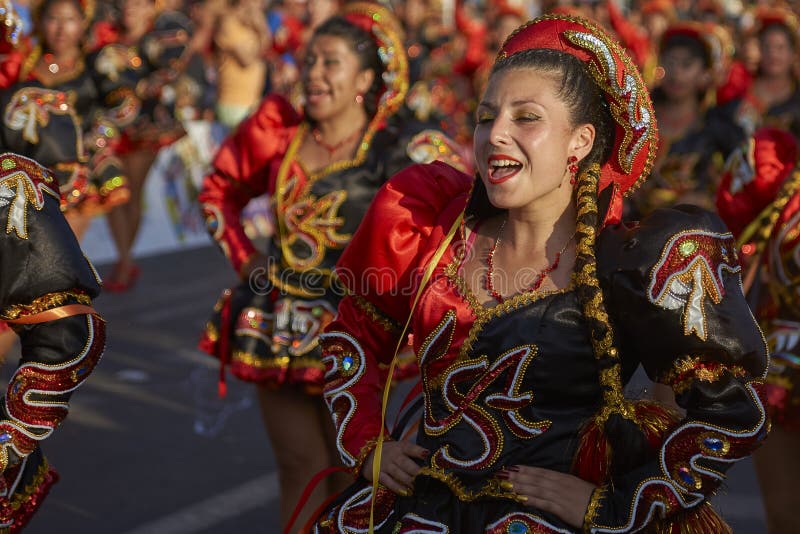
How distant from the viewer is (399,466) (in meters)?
2.65

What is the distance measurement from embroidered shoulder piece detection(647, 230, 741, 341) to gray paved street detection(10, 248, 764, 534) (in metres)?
2.72

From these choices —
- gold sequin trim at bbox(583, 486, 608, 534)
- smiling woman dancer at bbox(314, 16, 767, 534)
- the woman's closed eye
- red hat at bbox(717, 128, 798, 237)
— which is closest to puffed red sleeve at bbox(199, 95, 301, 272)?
red hat at bbox(717, 128, 798, 237)

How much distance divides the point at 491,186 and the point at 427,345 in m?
0.38

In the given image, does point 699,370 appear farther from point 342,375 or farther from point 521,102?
point 342,375

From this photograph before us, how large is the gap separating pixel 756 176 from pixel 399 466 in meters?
2.00

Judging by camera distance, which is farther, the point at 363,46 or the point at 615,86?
the point at 363,46

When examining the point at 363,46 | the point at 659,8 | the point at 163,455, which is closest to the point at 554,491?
the point at 363,46

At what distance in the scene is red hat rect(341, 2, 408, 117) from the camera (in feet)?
15.4

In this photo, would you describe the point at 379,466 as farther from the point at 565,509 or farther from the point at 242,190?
the point at 242,190

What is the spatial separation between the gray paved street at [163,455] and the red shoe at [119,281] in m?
1.17

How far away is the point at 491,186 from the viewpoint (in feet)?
8.44

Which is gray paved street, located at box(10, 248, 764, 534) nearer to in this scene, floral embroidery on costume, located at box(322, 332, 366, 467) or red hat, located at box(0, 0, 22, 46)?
red hat, located at box(0, 0, 22, 46)

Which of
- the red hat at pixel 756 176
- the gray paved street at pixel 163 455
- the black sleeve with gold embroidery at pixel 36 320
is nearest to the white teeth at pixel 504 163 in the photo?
the black sleeve with gold embroidery at pixel 36 320

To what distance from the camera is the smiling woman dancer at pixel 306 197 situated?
4316mm
